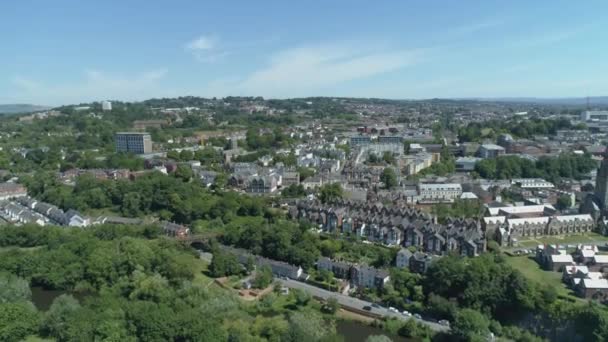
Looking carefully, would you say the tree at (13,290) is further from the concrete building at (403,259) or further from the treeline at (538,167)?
the treeline at (538,167)

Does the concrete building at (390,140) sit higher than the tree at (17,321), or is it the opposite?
the concrete building at (390,140)

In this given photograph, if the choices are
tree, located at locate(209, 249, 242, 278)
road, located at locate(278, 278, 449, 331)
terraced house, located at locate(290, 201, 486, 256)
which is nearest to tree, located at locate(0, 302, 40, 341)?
tree, located at locate(209, 249, 242, 278)

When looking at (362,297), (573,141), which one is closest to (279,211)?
(362,297)

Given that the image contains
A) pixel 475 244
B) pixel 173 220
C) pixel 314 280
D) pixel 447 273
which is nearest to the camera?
pixel 447 273

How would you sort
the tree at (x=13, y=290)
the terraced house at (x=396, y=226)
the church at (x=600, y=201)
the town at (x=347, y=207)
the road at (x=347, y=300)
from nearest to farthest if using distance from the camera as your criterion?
1. the road at (x=347, y=300)
2. the tree at (x=13, y=290)
3. the town at (x=347, y=207)
4. the terraced house at (x=396, y=226)
5. the church at (x=600, y=201)

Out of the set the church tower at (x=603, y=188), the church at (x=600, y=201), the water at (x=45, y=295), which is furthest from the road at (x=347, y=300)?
the church tower at (x=603, y=188)

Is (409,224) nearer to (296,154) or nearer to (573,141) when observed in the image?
(296,154)

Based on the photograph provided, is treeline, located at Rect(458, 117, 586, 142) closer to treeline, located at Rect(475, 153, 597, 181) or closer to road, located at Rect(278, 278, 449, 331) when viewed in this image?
treeline, located at Rect(475, 153, 597, 181)

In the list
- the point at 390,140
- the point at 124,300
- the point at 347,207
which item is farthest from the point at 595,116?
the point at 124,300
